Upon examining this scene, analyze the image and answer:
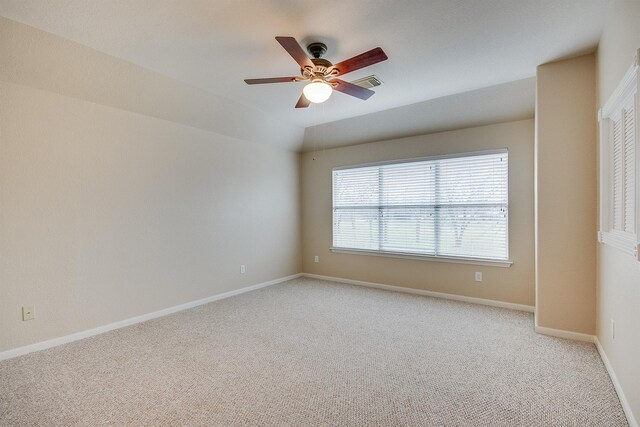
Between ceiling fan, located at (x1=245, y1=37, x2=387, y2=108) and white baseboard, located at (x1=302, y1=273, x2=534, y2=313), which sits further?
white baseboard, located at (x1=302, y1=273, x2=534, y2=313)

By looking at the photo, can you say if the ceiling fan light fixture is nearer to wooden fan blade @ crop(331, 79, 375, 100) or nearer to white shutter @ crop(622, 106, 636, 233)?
wooden fan blade @ crop(331, 79, 375, 100)

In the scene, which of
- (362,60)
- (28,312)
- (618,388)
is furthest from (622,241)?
(28,312)

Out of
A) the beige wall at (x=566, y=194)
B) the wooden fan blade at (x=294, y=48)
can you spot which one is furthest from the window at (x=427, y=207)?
A: the wooden fan blade at (x=294, y=48)

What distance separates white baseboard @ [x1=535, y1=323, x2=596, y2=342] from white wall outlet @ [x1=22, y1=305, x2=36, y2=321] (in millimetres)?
4712

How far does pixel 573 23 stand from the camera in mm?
2297

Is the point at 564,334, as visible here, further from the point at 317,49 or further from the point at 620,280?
the point at 317,49

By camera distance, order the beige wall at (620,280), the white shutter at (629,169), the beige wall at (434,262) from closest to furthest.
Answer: the beige wall at (620,280)
the white shutter at (629,169)
the beige wall at (434,262)

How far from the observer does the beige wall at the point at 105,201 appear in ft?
8.66

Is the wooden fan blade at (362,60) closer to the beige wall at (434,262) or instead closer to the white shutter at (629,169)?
the white shutter at (629,169)

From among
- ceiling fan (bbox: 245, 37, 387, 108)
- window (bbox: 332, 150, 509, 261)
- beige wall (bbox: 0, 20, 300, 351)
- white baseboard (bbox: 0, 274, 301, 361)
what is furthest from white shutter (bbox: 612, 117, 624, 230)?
white baseboard (bbox: 0, 274, 301, 361)

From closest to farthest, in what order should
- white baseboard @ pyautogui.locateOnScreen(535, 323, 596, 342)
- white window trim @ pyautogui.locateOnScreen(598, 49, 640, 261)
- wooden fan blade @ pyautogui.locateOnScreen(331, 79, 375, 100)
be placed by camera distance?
1. white window trim @ pyautogui.locateOnScreen(598, 49, 640, 261)
2. wooden fan blade @ pyautogui.locateOnScreen(331, 79, 375, 100)
3. white baseboard @ pyautogui.locateOnScreen(535, 323, 596, 342)

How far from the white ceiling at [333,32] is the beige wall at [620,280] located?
Result: 0.22m

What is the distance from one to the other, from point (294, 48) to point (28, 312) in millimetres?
3178

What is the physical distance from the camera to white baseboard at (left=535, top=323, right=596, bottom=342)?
2.80 metres
